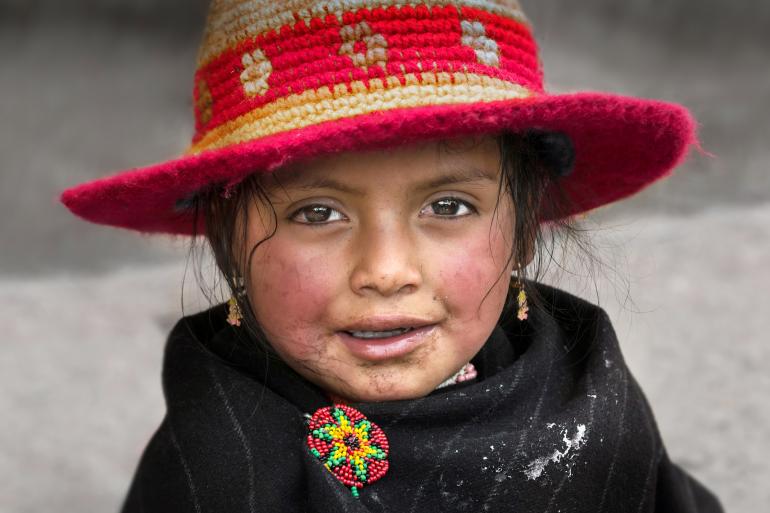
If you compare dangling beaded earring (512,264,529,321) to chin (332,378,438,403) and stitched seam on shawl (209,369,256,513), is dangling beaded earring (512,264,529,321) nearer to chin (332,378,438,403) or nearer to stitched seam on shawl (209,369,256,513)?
chin (332,378,438,403)

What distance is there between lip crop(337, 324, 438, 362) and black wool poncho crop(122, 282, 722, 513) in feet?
0.26

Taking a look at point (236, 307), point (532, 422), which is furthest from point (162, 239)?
point (532, 422)

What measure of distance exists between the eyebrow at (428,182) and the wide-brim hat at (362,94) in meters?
0.03

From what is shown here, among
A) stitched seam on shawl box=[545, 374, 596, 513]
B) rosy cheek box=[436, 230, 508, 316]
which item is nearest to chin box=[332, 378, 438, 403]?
rosy cheek box=[436, 230, 508, 316]

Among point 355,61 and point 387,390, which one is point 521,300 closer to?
point 387,390

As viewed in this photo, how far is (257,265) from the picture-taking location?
43.9 inches

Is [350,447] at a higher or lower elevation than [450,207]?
lower

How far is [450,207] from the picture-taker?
1.09m

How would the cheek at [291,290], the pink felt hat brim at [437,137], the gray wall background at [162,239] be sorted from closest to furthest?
the pink felt hat brim at [437,137], the cheek at [291,290], the gray wall background at [162,239]

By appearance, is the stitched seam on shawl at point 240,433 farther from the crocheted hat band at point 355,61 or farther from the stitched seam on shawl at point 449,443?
the crocheted hat band at point 355,61

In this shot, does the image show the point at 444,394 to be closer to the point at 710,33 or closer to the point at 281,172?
the point at 281,172

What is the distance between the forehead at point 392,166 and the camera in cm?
103

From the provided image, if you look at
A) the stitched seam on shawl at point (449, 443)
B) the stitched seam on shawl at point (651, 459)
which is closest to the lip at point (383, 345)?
the stitched seam on shawl at point (449, 443)

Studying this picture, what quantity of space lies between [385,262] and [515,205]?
241 millimetres
